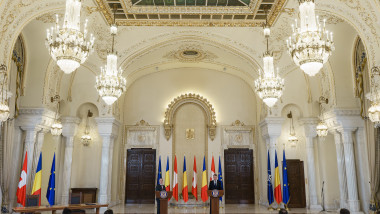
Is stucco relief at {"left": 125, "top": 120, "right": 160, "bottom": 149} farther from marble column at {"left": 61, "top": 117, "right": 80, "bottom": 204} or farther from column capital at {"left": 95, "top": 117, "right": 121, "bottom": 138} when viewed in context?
marble column at {"left": 61, "top": 117, "right": 80, "bottom": 204}

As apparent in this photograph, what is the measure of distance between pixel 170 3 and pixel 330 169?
908cm

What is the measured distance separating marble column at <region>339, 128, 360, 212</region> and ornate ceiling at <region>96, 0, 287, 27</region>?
188 inches

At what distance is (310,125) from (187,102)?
5.84 m

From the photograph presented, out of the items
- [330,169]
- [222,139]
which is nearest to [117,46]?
[222,139]

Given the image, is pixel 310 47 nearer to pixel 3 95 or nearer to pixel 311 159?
pixel 3 95

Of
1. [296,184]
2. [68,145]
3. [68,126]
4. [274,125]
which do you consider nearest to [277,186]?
[296,184]

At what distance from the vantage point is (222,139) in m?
15.4

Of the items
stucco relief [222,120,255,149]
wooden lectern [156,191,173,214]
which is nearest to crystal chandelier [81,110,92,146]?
wooden lectern [156,191,173,214]

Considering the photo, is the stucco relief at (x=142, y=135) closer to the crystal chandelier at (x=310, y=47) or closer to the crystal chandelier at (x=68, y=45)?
the crystal chandelier at (x=68, y=45)

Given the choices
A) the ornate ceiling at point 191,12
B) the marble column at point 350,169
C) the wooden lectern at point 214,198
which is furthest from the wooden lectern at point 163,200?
the marble column at point 350,169

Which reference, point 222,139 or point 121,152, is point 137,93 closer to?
point 121,152

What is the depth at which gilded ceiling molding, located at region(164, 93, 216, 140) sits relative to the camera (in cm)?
1531

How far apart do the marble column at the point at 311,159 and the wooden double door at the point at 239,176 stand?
2762 millimetres

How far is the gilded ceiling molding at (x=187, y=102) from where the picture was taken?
1531cm
